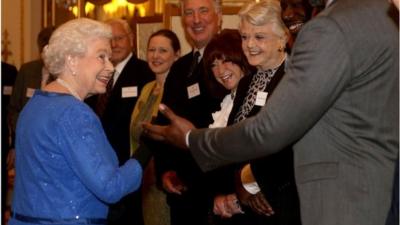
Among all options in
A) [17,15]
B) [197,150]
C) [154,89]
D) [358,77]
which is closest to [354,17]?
[358,77]

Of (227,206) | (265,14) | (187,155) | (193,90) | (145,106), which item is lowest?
(227,206)

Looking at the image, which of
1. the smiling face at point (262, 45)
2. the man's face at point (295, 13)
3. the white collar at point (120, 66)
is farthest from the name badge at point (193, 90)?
the man's face at point (295, 13)

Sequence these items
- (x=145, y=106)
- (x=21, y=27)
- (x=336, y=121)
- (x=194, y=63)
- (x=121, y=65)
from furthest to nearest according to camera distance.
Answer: (x=21, y=27) → (x=121, y=65) → (x=145, y=106) → (x=194, y=63) → (x=336, y=121)

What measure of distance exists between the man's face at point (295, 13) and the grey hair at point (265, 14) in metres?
0.37

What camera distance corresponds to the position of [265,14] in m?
3.91

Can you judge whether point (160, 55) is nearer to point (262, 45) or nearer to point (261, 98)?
point (262, 45)

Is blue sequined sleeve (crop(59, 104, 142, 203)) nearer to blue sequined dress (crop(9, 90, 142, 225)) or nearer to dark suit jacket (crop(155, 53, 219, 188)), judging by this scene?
blue sequined dress (crop(9, 90, 142, 225))

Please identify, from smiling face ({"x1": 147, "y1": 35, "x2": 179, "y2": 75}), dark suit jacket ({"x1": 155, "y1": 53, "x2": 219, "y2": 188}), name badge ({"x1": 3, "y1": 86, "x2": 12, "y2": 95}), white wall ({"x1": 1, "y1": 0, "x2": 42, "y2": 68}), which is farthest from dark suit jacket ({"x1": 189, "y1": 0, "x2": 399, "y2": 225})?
white wall ({"x1": 1, "y1": 0, "x2": 42, "y2": 68})

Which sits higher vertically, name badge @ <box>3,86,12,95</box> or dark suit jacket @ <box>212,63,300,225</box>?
dark suit jacket @ <box>212,63,300,225</box>

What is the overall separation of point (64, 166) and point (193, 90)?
1905 millimetres

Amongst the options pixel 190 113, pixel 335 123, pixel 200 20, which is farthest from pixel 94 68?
pixel 200 20

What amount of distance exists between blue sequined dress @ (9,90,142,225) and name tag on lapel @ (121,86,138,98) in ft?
8.57

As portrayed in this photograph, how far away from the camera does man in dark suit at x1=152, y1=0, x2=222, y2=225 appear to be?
4.48 metres

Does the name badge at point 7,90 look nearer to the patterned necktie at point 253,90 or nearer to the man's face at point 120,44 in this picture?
the man's face at point 120,44
